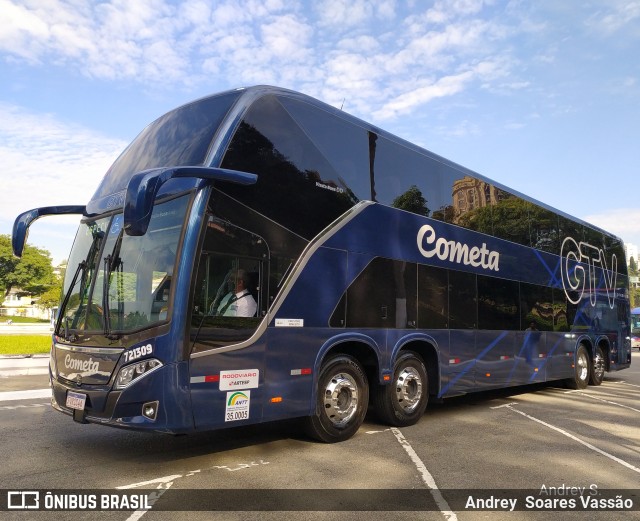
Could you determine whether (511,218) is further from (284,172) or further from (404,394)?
(284,172)

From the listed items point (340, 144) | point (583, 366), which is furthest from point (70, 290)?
point (583, 366)

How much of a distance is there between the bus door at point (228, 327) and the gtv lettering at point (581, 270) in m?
9.32

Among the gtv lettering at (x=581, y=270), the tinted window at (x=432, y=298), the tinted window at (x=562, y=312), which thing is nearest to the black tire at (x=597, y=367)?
the gtv lettering at (x=581, y=270)

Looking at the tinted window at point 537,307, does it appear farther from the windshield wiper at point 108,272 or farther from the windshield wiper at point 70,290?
the windshield wiper at point 70,290

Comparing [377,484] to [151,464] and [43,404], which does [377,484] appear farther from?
[43,404]

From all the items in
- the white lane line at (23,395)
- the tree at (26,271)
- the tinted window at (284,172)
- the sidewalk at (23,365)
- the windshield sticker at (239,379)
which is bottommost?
the white lane line at (23,395)

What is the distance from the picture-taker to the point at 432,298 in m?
8.60

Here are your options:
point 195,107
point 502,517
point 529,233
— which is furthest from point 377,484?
point 529,233

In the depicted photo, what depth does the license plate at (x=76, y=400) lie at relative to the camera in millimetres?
5434

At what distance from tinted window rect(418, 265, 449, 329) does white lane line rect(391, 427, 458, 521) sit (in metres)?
1.86

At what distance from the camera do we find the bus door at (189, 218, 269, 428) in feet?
17.6

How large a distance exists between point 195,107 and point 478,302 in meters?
5.92

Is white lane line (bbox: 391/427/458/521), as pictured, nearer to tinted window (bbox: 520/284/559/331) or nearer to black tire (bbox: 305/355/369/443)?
black tire (bbox: 305/355/369/443)

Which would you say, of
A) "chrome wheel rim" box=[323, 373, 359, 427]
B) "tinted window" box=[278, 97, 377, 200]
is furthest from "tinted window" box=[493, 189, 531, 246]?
"chrome wheel rim" box=[323, 373, 359, 427]
